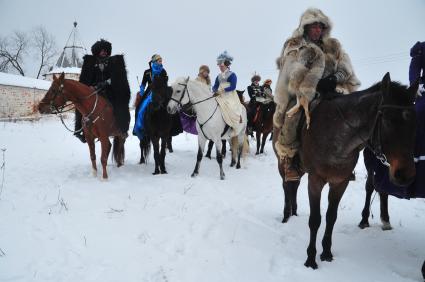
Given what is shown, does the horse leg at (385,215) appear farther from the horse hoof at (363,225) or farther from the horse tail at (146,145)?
the horse tail at (146,145)

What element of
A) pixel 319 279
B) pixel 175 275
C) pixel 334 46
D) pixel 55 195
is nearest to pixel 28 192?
pixel 55 195

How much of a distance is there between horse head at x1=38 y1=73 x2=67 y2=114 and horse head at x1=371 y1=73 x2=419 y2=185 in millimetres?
6264

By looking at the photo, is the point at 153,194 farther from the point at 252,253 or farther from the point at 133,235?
the point at 252,253

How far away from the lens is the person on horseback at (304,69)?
355cm

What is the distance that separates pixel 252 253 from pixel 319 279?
832 mm

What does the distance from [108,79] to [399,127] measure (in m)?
6.63

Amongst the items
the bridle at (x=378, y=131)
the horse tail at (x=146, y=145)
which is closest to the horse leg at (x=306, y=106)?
the bridle at (x=378, y=131)

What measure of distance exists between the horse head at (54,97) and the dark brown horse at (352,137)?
543 cm

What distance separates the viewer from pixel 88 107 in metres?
6.77

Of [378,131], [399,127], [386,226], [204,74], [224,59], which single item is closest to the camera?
[399,127]

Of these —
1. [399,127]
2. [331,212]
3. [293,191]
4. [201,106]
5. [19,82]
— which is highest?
[19,82]

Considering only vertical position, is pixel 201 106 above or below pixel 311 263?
above

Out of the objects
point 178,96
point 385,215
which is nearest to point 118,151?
point 178,96

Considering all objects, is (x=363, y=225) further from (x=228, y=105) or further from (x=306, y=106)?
(x=228, y=105)
